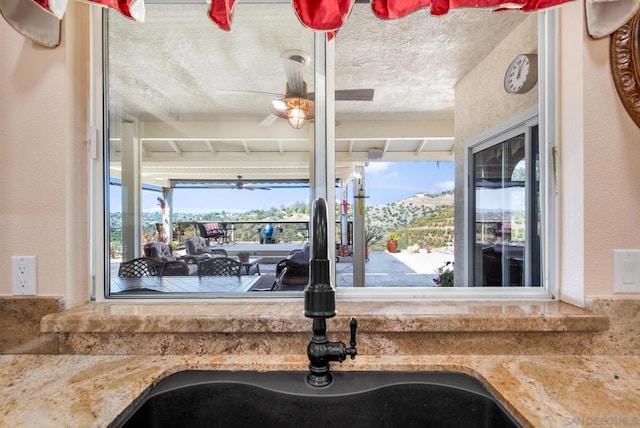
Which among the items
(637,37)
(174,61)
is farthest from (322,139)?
(174,61)

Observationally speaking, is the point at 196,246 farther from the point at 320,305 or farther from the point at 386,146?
the point at 320,305

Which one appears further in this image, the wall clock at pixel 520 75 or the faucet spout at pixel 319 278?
the wall clock at pixel 520 75

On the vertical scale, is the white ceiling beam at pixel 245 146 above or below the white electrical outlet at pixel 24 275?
above

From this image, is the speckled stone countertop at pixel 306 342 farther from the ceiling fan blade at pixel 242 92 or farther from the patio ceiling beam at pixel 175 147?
the patio ceiling beam at pixel 175 147

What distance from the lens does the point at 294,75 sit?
2.47 metres

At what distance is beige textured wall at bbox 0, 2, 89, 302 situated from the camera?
0.84 m

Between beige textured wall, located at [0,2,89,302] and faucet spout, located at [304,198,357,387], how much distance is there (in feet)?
2.43

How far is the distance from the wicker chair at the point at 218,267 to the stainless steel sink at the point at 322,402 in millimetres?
1192

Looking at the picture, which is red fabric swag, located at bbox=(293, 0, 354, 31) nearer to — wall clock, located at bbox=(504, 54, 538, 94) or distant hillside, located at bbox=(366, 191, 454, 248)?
wall clock, located at bbox=(504, 54, 538, 94)

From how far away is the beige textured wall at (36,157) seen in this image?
0.84m

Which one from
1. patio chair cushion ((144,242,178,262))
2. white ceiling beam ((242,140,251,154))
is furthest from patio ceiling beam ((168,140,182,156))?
patio chair cushion ((144,242,178,262))

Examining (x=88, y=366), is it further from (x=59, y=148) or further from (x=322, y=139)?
(x=322, y=139)

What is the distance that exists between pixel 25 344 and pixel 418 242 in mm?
4072

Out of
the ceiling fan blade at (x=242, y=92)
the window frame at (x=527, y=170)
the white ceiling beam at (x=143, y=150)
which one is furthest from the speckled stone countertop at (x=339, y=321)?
the white ceiling beam at (x=143, y=150)
